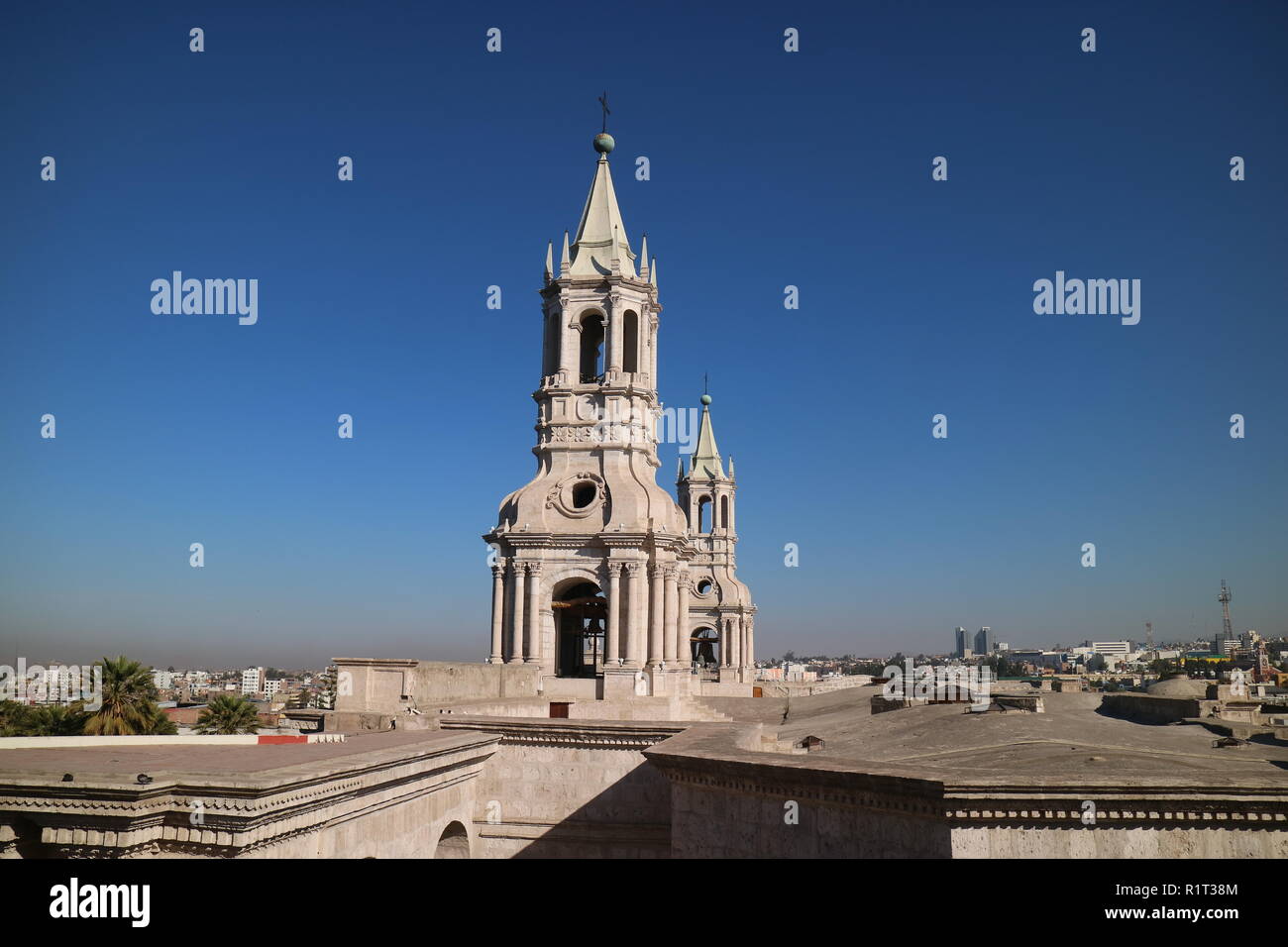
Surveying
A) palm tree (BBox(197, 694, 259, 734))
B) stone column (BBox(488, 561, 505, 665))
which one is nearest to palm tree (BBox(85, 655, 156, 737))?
palm tree (BBox(197, 694, 259, 734))

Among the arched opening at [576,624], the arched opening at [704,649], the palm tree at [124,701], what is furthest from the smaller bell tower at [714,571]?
the palm tree at [124,701]

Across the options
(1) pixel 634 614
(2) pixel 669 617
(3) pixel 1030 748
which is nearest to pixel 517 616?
(1) pixel 634 614

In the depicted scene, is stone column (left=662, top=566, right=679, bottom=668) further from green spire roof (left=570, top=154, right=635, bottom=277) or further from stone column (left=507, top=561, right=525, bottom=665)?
green spire roof (left=570, top=154, right=635, bottom=277)

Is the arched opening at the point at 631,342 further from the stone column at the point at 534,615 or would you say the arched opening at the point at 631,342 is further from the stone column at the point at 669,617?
the stone column at the point at 534,615
